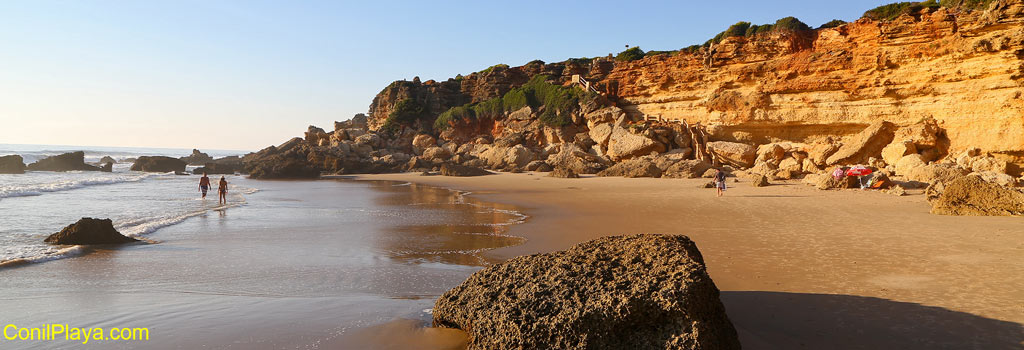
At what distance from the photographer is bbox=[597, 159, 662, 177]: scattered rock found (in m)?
26.6

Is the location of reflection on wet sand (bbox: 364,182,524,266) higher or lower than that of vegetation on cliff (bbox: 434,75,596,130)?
lower

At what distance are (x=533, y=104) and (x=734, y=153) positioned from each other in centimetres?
1986

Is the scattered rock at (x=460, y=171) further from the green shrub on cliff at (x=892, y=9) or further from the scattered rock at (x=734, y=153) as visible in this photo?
the green shrub on cliff at (x=892, y=9)

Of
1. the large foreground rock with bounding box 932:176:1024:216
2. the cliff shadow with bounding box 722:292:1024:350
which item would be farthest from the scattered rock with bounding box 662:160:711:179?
the cliff shadow with bounding box 722:292:1024:350

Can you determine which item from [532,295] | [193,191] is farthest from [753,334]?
[193,191]

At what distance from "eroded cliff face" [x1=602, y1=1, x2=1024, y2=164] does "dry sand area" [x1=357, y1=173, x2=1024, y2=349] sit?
8.83m

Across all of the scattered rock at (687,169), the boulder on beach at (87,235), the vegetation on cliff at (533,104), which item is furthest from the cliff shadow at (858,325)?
the vegetation on cliff at (533,104)

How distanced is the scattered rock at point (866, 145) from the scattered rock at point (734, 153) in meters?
4.01

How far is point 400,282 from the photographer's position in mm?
7188

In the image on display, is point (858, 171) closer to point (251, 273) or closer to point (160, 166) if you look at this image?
point (251, 273)

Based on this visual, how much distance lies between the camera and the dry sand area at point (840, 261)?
182 inches

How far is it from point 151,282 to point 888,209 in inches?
594

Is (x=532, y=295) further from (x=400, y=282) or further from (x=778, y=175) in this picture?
(x=778, y=175)

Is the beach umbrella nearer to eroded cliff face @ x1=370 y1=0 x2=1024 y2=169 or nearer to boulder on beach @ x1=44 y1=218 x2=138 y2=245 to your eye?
eroded cliff face @ x1=370 y1=0 x2=1024 y2=169
